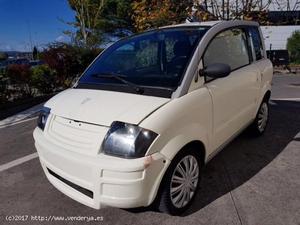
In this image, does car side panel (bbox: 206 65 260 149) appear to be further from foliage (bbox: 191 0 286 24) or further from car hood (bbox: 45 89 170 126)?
foliage (bbox: 191 0 286 24)

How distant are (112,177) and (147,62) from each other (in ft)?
5.53

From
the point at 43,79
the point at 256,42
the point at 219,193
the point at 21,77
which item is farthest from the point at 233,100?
the point at 43,79

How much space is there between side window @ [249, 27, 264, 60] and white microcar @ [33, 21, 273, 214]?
0.56 meters

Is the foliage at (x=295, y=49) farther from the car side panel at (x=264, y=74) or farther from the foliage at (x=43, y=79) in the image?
the car side panel at (x=264, y=74)

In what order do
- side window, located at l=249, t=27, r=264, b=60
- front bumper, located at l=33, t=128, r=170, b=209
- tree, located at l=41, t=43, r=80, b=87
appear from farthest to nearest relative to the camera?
tree, located at l=41, t=43, r=80, b=87 → side window, located at l=249, t=27, r=264, b=60 → front bumper, located at l=33, t=128, r=170, b=209

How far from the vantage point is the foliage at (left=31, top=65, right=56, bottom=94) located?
8750 millimetres

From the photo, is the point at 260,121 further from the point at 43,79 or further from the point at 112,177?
the point at 43,79

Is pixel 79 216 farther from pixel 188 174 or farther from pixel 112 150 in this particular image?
pixel 188 174

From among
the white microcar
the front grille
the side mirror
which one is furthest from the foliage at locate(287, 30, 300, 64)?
the front grille

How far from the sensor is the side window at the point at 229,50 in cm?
311

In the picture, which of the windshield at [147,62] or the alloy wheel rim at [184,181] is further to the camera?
the windshield at [147,62]

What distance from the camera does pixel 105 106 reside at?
8.27ft

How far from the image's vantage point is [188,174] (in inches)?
107

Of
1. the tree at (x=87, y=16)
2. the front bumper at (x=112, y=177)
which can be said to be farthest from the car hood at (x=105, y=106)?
the tree at (x=87, y=16)
